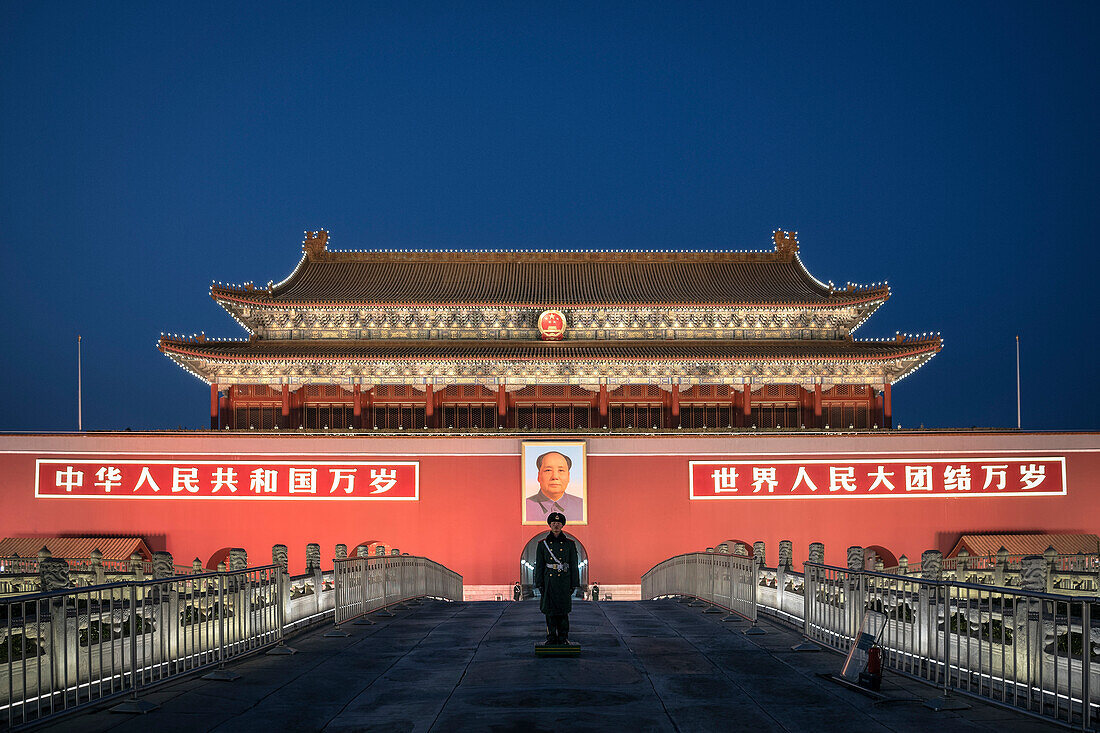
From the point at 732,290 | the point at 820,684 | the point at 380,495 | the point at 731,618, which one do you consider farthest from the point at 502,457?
the point at 820,684

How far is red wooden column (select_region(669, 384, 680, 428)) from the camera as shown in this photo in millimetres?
30031

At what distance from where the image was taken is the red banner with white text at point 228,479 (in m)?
27.6

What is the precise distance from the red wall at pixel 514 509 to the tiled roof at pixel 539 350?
3.03 meters

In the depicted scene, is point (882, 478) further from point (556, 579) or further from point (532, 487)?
point (556, 579)

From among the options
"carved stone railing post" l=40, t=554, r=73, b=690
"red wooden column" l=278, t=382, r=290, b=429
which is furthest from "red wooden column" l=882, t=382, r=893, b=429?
"carved stone railing post" l=40, t=554, r=73, b=690

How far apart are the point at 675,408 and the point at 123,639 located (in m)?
22.6

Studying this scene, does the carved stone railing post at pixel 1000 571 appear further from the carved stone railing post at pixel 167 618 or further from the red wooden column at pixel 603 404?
the carved stone railing post at pixel 167 618

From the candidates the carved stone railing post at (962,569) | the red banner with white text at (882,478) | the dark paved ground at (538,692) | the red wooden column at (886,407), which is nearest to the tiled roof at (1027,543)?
the red banner with white text at (882,478)

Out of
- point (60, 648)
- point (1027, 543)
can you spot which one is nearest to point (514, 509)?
point (1027, 543)

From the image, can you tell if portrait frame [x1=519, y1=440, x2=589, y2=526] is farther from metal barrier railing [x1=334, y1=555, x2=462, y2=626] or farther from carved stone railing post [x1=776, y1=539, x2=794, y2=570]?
carved stone railing post [x1=776, y1=539, x2=794, y2=570]

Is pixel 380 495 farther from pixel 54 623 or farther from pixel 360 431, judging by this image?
pixel 54 623

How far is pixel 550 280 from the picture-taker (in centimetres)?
3484

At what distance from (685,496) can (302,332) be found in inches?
558

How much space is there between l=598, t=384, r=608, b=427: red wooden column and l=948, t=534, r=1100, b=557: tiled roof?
10.9 m
